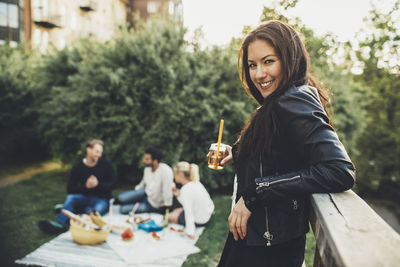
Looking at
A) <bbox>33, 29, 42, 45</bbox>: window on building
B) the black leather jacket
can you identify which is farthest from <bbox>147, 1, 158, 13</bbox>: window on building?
the black leather jacket

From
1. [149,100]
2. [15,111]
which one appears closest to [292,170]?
[149,100]

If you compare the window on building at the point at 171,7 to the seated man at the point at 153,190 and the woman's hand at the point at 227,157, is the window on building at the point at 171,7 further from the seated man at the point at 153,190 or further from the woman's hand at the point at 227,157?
the woman's hand at the point at 227,157

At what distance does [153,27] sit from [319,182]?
768 cm

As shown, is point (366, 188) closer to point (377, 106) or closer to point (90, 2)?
point (377, 106)

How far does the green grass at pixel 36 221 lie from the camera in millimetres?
4059

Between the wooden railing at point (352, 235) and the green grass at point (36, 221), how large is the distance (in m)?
3.24

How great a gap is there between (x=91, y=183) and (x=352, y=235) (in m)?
5.18

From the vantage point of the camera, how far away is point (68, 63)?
27.3ft

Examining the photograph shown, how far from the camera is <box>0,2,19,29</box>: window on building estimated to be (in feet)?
56.2

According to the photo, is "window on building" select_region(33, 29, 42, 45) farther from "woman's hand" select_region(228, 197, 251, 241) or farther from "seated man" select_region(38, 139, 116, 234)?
"woman's hand" select_region(228, 197, 251, 241)

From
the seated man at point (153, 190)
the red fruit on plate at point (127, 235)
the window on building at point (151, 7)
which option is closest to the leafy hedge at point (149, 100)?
the seated man at point (153, 190)

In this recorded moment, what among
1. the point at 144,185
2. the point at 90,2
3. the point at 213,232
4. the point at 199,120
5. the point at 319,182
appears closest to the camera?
the point at 319,182

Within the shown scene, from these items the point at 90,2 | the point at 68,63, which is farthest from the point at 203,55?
→ the point at 90,2

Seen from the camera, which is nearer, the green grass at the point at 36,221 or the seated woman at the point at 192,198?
the green grass at the point at 36,221
